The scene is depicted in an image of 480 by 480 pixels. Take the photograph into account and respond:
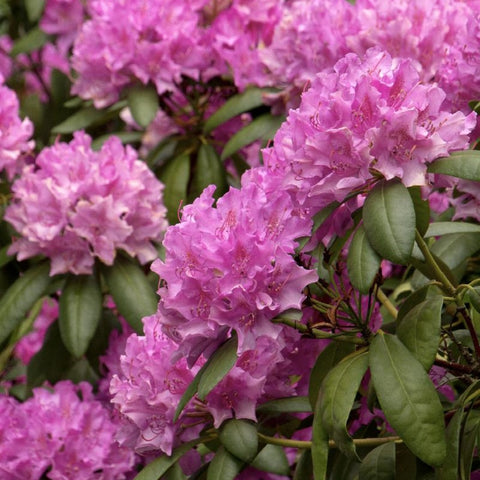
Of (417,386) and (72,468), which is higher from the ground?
(417,386)

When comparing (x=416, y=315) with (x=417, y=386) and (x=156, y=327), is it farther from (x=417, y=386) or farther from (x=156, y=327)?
(x=156, y=327)

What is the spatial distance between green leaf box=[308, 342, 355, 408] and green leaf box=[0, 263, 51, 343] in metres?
0.73

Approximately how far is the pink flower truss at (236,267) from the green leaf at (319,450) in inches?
4.8

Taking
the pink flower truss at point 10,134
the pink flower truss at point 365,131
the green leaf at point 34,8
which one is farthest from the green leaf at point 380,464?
the green leaf at point 34,8

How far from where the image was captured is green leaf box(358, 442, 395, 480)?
1.30m

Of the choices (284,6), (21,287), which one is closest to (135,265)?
(21,287)

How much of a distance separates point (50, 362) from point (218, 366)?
41.6 inches

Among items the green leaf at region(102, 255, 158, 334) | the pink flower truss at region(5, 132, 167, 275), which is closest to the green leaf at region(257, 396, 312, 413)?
the green leaf at region(102, 255, 158, 334)

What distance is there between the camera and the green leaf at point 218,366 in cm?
115

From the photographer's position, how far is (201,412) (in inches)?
54.1

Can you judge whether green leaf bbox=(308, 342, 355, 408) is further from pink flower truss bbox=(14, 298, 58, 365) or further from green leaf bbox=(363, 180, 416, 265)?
pink flower truss bbox=(14, 298, 58, 365)

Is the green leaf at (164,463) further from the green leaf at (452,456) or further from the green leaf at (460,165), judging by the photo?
the green leaf at (460,165)

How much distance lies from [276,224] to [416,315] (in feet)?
0.65

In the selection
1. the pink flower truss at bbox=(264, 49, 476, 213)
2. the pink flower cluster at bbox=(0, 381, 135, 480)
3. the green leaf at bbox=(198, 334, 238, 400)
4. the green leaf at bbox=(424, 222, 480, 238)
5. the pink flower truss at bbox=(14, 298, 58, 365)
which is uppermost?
the pink flower truss at bbox=(264, 49, 476, 213)
